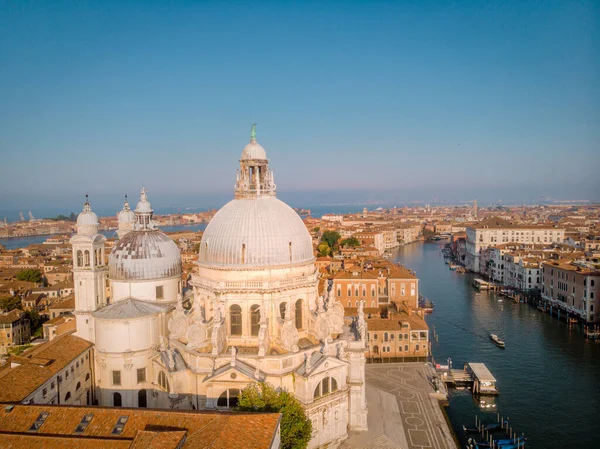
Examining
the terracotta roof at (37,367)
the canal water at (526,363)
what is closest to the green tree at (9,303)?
the terracotta roof at (37,367)

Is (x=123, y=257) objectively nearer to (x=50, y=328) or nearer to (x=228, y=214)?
(x=228, y=214)

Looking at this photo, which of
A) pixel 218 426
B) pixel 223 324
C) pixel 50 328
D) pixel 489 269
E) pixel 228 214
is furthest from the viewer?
pixel 489 269

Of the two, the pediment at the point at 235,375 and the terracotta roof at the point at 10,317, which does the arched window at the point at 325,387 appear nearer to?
the pediment at the point at 235,375

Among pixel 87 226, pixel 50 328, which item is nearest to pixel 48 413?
pixel 87 226

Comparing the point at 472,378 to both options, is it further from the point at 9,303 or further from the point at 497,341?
the point at 9,303

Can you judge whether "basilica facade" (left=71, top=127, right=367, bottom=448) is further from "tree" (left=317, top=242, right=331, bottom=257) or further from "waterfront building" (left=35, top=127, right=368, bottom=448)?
"tree" (left=317, top=242, right=331, bottom=257)

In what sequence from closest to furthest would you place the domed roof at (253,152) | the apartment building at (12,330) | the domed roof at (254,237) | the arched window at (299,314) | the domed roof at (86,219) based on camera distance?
the domed roof at (254,237)
the arched window at (299,314)
the domed roof at (253,152)
the domed roof at (86,219)
the apartment building at (12,330)

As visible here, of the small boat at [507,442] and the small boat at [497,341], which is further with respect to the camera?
the small boat at [497,341]
